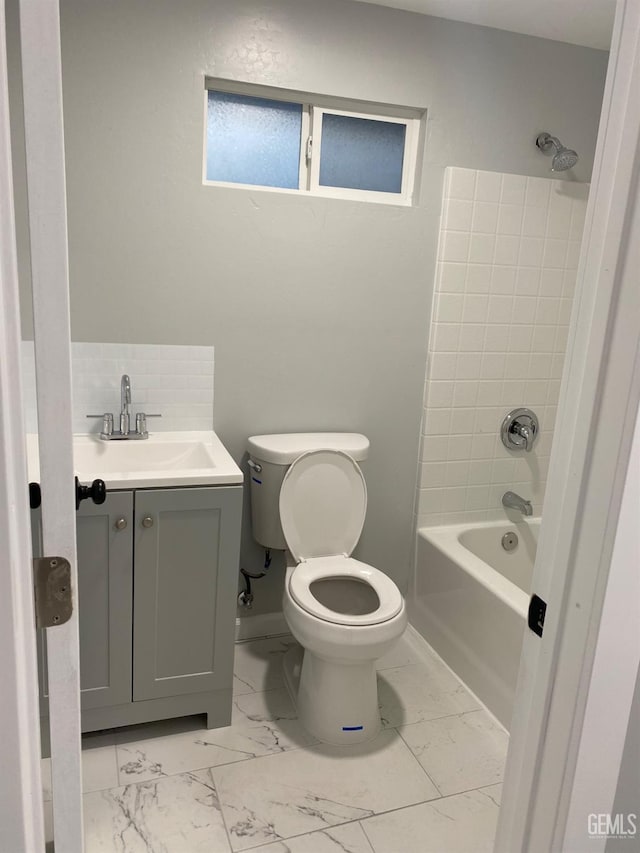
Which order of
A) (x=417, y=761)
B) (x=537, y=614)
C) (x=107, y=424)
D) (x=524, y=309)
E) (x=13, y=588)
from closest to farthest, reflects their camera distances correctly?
(x=13, y=588), (x=537, y=614), (x=417, y=761), (x=107, y=424), (x=524, y=309)

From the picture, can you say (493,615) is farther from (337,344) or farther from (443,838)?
(337,344)

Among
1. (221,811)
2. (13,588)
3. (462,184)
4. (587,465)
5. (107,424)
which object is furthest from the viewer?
(462,184)

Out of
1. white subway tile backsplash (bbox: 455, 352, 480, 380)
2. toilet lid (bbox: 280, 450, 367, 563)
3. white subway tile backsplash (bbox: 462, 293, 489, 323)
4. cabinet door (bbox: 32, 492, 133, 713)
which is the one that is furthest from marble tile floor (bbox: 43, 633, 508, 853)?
white subway tile backsplash (bbox: 462, 293, 489, 323)

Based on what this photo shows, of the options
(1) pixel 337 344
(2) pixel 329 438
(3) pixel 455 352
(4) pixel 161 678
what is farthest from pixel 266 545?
(3) pixel 455 352

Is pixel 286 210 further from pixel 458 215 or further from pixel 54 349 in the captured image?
pixel 54 349

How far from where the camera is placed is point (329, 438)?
8.04 ft

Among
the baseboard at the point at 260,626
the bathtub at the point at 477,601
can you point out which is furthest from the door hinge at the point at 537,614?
the baseboard at the point at 260,626

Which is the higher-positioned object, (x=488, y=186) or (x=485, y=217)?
(x=488, y=186)

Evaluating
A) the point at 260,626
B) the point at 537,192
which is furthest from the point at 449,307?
the point at 260,626

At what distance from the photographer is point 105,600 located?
Answer: 6.14ft

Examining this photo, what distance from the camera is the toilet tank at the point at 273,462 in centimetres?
232

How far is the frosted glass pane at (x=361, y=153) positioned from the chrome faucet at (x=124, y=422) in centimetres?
107

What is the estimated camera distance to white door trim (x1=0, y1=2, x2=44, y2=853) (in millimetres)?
600

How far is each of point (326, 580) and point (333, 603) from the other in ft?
0.28
